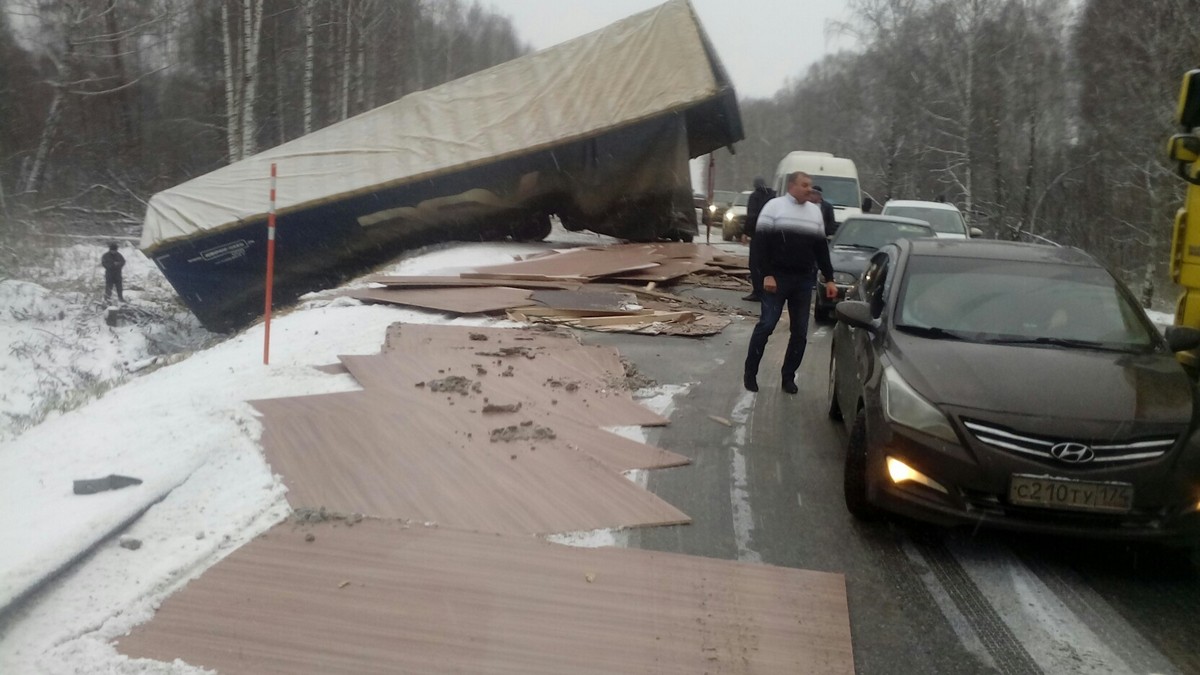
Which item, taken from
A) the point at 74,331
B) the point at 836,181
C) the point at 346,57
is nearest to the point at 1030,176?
the point at 836,181

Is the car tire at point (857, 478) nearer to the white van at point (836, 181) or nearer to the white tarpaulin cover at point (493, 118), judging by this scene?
the white tarpaulin cover at point (493, 118)

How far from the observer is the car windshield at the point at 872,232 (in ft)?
45.1

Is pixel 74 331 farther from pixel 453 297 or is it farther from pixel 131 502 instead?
pixel 131 502

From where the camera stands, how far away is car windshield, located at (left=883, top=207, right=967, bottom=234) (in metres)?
16.4

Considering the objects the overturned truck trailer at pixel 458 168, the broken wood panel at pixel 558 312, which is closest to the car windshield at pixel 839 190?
the overturned truck trailer at pixel 458 168

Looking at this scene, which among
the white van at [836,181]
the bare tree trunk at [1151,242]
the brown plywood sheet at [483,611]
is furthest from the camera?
the bare tree trunk at [1151,242]

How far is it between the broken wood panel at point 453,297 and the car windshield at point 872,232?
4652 mm

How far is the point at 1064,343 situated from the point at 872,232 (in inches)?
343

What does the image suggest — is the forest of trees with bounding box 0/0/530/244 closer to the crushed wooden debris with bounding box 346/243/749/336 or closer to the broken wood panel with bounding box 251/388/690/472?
the crushed wooden debris with bounding box 346/243/749/336

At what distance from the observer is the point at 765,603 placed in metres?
4.20

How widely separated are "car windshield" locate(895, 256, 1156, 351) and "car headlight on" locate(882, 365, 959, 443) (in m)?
0.76

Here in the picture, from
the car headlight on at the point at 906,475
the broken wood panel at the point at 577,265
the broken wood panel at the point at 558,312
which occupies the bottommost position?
the car headlight on at the point at 906,475

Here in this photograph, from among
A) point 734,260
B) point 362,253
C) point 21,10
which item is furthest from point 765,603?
point 21,10

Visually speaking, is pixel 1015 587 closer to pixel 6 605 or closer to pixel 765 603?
pixel 765 603
